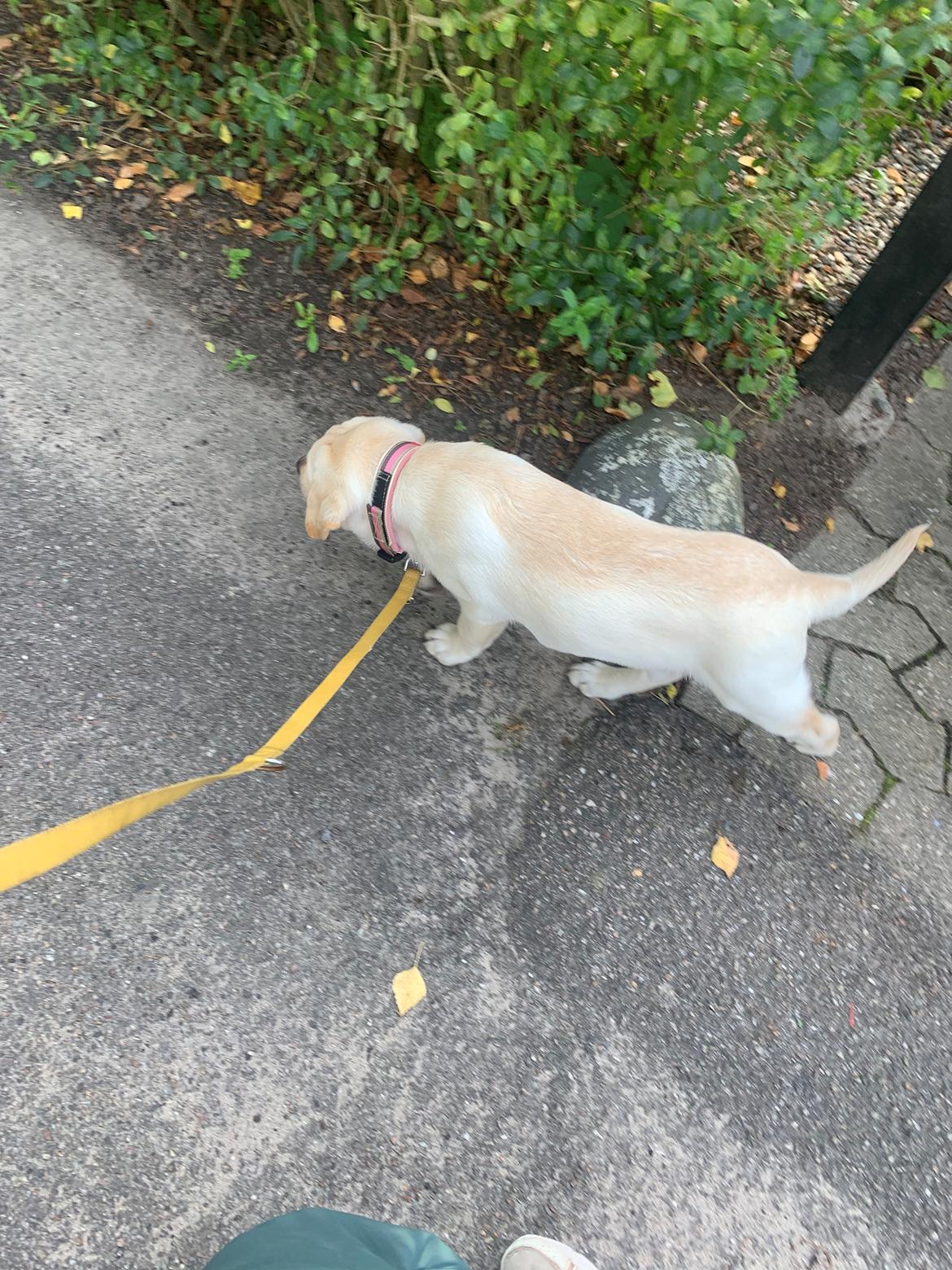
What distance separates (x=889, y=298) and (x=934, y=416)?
3.44 feet

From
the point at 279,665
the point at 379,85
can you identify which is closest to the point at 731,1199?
the point at 279,665

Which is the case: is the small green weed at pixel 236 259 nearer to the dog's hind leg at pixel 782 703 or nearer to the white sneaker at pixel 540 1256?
the dog's hind leg at pixel 782 703

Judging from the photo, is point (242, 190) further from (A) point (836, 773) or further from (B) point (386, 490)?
(A) point (836, 773)

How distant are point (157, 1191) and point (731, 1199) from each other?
1688mm

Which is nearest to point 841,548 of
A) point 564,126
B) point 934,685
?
point 934,685

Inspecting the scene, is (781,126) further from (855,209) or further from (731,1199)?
(731,1199)

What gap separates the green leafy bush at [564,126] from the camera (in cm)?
208

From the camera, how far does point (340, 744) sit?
8.86 feet

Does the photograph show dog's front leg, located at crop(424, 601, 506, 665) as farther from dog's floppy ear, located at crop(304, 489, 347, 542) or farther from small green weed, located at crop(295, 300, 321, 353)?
small green weed, located at crop(295, 300, 321, 353)

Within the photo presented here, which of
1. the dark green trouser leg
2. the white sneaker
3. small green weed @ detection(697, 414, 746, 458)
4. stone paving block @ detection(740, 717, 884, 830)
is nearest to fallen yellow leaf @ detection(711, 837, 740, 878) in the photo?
stone paving block @ detection(740, 717, 884, 830)

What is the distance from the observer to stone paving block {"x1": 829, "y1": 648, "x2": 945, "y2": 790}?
304 cm

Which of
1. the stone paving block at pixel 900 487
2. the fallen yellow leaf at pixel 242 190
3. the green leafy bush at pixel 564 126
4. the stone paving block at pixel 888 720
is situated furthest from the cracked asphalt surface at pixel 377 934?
the stone paving block at pixel 900 487

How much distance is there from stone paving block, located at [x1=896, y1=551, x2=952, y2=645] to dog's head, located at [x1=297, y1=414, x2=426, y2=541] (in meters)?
2.53

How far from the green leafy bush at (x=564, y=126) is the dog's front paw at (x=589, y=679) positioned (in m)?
1.48
